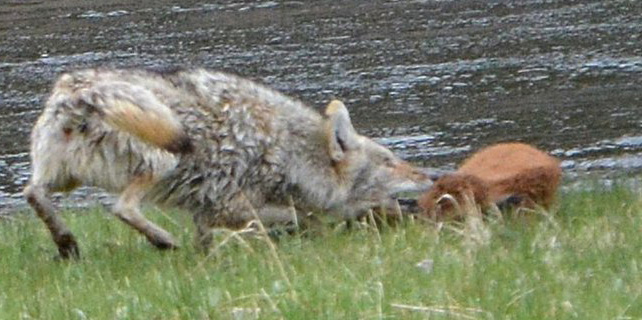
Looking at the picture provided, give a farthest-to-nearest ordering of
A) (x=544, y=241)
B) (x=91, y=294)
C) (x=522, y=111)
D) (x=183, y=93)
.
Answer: (x=522, y=111) → (x=183, y=93) → (x=544, y=241) → (x=91, y=294)

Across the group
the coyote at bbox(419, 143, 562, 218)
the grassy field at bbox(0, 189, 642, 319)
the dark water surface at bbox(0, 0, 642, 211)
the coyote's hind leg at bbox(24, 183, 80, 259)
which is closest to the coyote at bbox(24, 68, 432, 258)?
the coyote's hind leg at bbox(24, 183, 80, 259)

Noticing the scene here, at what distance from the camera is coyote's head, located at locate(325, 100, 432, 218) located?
30.6ft

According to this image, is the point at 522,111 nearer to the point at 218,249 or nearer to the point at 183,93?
the point at 183,93

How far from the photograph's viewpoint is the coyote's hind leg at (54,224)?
26.5ft

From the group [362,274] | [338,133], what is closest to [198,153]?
[338,133]

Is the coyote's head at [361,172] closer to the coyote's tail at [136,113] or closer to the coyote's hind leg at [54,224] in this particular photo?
the coyote's tail at [136,113]

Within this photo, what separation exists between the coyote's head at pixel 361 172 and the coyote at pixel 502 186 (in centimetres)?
49

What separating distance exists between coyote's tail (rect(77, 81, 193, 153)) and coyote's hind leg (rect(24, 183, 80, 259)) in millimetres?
546

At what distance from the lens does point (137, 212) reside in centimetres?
814

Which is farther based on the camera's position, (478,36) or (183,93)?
(478,36)

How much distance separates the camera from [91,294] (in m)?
6.75

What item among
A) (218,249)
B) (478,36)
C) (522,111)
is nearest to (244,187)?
(218,249)

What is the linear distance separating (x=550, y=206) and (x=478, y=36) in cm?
944

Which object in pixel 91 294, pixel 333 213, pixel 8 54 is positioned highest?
pixel 91 294
